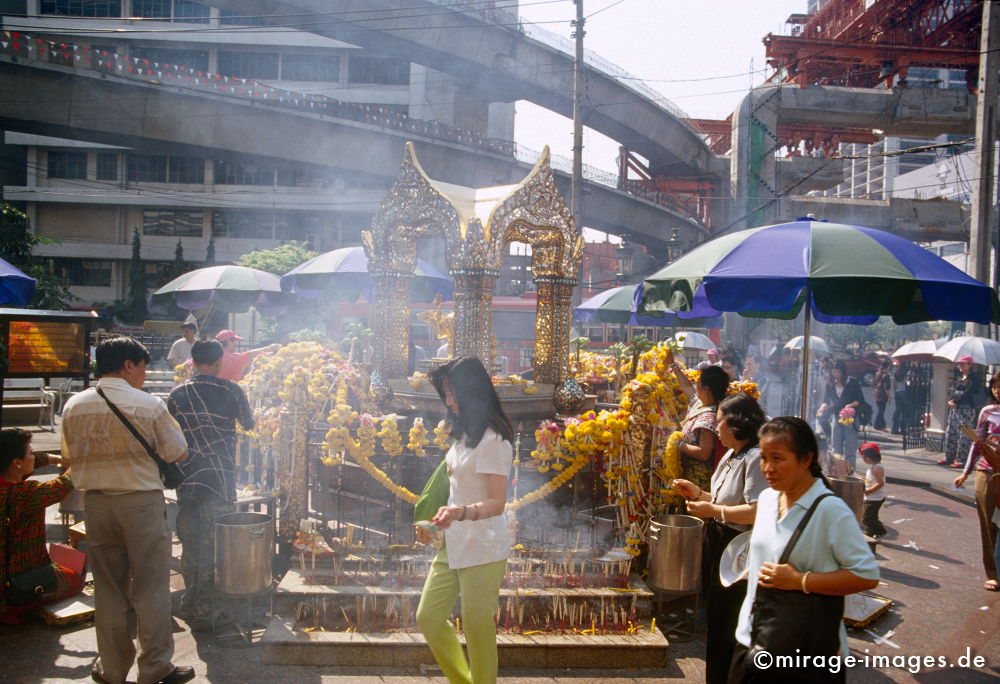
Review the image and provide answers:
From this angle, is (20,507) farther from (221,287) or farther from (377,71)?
(377,71)

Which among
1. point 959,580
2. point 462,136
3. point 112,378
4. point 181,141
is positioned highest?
point 462,136

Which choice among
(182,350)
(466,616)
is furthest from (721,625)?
(182,350)

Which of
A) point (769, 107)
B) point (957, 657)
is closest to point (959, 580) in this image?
point (957, 657)

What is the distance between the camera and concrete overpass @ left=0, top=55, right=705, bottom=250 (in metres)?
17.6

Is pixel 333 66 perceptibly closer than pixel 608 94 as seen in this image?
No

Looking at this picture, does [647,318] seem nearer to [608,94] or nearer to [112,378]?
A: [112,378]

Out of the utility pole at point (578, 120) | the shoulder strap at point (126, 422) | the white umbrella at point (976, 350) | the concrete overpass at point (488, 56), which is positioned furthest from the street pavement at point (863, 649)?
the concrete overpass at point (488, 56)

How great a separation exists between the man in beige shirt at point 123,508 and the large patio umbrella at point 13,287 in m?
3.76

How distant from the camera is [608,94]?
94.6 ft

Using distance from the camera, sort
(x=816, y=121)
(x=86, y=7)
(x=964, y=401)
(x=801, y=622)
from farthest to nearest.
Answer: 1. (x=86, y=7)
2. (x=816, y=121)
3. (x=964, y=401)
4. (x=801, y=622)

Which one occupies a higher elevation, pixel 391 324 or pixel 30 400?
pixel 391 324

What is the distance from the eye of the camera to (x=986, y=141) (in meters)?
12.5

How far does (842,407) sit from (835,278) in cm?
821

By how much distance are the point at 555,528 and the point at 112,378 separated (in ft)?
12.1
